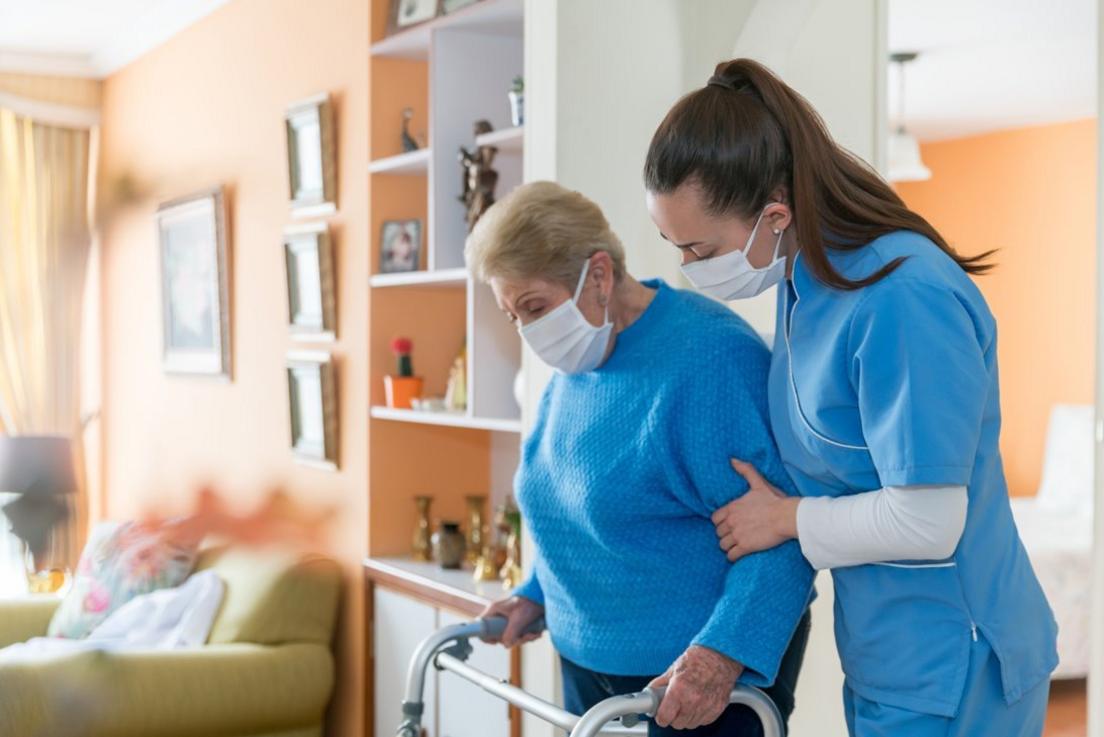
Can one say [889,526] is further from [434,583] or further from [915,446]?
[434,583]

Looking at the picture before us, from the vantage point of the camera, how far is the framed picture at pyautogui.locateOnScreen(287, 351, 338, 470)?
10.8 feet

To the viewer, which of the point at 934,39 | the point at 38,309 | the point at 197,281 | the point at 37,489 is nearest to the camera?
the point at 37,489

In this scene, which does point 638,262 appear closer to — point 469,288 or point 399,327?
point 469,288

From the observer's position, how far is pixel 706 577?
148 centimetres

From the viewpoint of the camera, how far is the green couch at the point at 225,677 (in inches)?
106

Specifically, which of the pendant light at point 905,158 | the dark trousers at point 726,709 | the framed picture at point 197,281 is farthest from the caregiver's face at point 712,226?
the pendant light at point 905,158

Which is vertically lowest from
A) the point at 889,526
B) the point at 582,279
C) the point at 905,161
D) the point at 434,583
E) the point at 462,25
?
the point at 434,583

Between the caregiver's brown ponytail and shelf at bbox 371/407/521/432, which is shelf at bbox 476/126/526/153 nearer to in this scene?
shelf at bbox 371/407/521/432

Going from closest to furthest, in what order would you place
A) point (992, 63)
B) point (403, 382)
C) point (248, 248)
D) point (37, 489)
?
point (403, 382), point (37, 489), point (248, 248), point (992, 63)

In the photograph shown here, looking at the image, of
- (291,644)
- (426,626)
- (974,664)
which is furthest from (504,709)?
(974,664)

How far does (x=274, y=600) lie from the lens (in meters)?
3.18

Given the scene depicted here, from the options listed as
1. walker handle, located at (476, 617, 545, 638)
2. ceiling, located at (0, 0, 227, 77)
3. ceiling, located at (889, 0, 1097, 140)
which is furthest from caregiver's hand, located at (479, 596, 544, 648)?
ceiling, located at (889, 0, 1097, 140)

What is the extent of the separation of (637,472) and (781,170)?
0.41 metres

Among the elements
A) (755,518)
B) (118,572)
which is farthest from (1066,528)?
(755,518)
